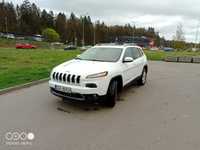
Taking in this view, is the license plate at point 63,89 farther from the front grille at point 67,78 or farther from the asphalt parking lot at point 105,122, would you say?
the asphalt parking lot at point 105,122

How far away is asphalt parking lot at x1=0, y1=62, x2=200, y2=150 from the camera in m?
3.72

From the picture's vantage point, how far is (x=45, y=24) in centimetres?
8662

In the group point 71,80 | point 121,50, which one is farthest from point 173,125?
point 121,50

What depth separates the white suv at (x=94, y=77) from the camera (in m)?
5.08

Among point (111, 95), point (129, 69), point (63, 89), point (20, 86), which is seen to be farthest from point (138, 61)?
point (20, 86)

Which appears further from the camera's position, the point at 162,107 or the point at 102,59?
the point at 102,59

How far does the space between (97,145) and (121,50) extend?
367 centimetres

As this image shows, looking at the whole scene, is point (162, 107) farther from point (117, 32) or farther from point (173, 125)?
point (117, 32)

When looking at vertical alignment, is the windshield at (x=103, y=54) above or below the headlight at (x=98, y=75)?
above

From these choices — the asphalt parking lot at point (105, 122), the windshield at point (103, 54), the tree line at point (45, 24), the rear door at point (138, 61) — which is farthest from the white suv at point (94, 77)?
the tree line at point (45, 24)

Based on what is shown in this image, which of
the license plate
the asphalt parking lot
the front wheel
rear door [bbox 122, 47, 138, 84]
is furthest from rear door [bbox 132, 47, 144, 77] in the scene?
the license plate

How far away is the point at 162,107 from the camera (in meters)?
5.75

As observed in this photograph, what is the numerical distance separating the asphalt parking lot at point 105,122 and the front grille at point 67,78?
726mm

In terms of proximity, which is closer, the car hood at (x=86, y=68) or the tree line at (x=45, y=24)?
the car hood at (x=86, y=68)
